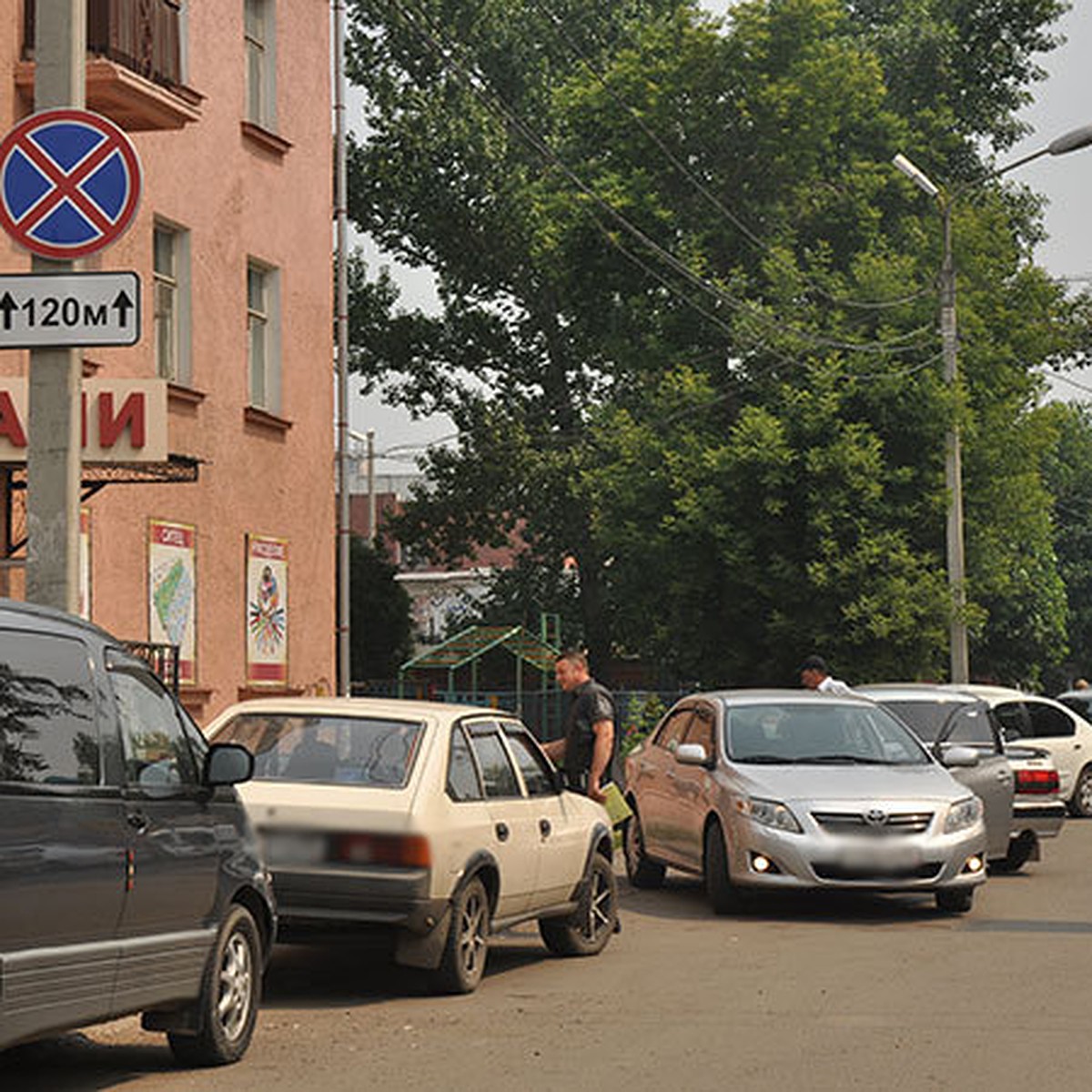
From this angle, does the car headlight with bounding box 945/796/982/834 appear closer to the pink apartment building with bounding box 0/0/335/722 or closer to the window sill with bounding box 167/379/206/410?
the pink apartment building with bounding box 0/0/335/722

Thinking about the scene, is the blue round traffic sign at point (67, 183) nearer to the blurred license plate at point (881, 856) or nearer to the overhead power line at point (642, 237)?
the blurred license plate at point (881, 856)

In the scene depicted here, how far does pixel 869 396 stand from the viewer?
34.6 meters

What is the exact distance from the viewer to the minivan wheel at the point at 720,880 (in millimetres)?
15953

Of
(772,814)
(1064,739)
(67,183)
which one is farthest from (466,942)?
(1064,739)

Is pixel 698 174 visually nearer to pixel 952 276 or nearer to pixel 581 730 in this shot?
pixel 952 276

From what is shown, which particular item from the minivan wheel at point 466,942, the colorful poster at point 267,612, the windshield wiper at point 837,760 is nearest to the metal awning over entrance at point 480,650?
the colorful poster at point 267,612

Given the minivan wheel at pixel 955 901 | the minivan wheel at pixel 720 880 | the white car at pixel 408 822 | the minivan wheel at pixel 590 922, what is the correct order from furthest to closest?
the minivan wheel at pixel 955 901, the minivan wheel at pixel 720 880, the minivan wheel at pixel 590 922, the white car at pixel 408 822

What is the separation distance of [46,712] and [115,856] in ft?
2.12

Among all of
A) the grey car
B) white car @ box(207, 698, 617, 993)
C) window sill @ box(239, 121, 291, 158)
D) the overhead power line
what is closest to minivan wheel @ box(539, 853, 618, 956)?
white car @ box(207, 698, 617, 993)

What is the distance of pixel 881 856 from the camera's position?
15461mm

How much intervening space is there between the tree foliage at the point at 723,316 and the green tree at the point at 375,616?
156 inches

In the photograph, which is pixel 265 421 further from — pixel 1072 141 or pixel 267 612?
pixel 1072 141

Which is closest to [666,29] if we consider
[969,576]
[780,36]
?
[780,36]

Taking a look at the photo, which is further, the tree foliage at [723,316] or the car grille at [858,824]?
the tree foliage at [723,316]
